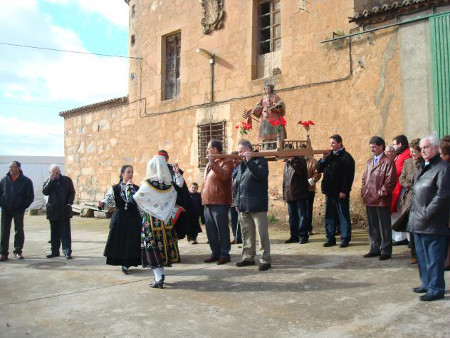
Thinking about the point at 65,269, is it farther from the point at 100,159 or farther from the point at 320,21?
the point at 100,159

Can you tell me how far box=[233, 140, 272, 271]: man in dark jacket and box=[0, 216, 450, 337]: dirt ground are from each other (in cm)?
28

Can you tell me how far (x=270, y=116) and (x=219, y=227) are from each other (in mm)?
2326

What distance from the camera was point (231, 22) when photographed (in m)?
11.5

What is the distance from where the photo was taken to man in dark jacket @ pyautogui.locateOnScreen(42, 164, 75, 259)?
23.2ft

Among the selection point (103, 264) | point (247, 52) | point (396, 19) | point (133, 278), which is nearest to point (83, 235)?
point (103, 264)

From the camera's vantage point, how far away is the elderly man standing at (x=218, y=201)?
6020mm

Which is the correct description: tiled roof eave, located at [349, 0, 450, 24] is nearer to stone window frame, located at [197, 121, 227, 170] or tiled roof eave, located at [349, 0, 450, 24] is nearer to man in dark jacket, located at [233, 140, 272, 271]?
stone window frame, located at [197, 121, 227, 170]

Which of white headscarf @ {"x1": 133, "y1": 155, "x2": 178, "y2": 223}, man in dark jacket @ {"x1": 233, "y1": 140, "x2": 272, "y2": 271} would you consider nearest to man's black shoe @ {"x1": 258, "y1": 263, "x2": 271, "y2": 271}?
man in dark jacket @ {"x1": 233, "y1": 140, "x2": 272, "y2": 271}

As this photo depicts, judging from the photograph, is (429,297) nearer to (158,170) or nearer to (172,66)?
(158,170)

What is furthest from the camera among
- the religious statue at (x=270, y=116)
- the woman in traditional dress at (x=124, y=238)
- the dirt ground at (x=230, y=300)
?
the religious statue at (x=270, y=116)

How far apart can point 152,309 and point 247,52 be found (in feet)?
27.1

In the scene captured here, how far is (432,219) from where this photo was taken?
400 centimetres

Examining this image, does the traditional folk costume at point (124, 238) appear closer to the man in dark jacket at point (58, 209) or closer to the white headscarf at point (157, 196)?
the white headscarf at point (157, 196)

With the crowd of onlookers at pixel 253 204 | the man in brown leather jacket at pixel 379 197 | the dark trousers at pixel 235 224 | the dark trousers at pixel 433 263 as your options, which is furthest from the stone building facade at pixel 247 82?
the dark trousers at pixel 433 263
